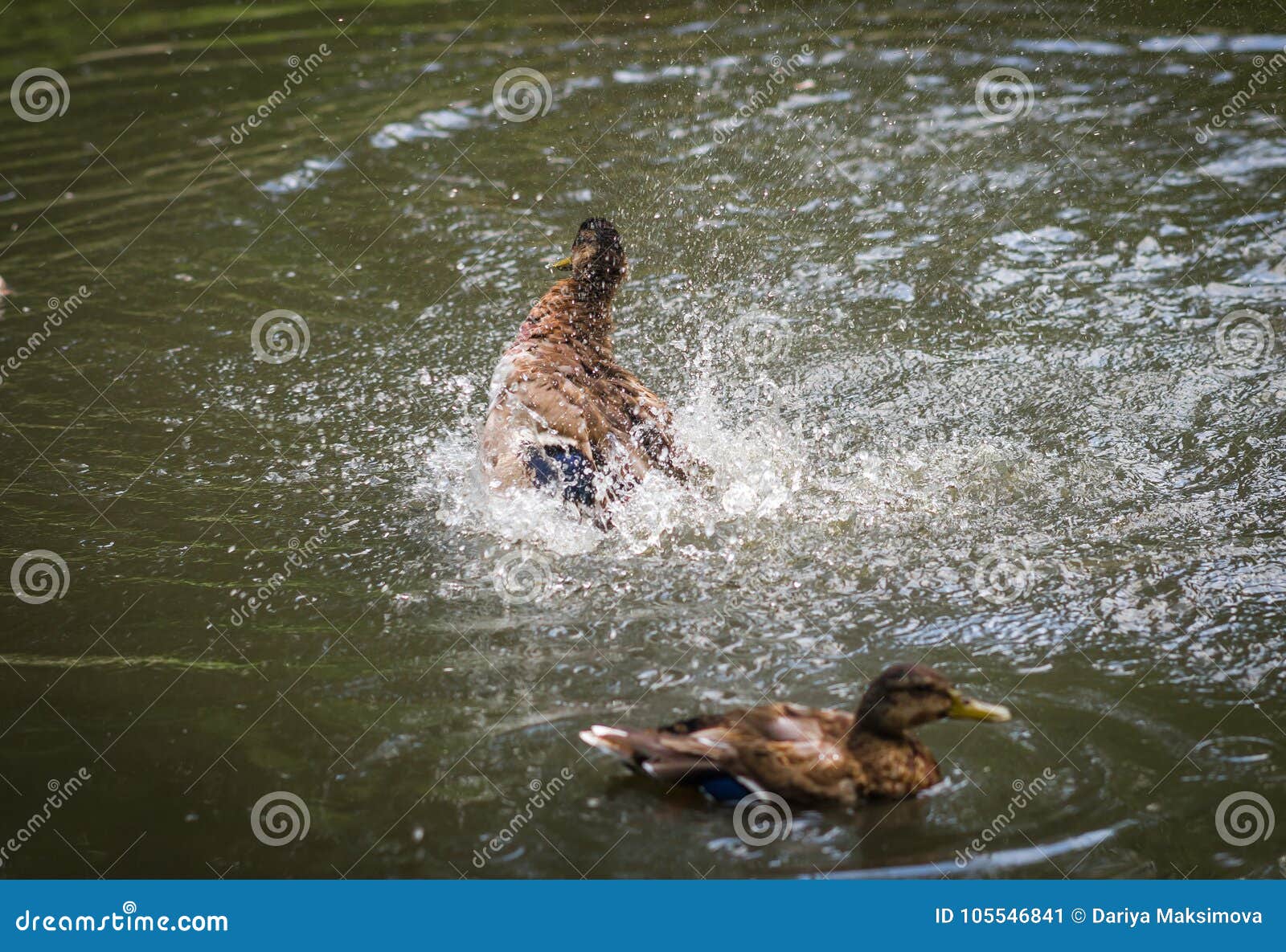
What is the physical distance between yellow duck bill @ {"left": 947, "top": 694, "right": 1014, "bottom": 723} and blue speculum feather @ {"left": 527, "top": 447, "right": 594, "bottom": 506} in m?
2.23

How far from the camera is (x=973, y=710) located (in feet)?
13.9

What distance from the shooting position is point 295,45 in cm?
1293

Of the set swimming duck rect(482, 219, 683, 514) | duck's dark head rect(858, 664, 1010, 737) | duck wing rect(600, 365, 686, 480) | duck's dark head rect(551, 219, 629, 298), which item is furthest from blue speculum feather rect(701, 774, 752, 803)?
duck's dark head rect(551, 219, 629, 298)

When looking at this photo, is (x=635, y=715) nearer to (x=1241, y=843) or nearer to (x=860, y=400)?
(x=1241, y=843)

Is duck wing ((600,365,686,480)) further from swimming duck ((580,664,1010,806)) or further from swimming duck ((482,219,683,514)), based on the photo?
swimming duck ((580,664,1010,806))

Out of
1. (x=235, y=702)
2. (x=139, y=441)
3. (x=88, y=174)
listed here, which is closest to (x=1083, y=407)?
(x=235, y=702)

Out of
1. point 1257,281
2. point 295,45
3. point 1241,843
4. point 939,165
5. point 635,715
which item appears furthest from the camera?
point 295,45

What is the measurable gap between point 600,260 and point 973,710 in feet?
12.1

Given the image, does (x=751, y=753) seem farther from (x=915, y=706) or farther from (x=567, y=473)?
(x=567, y=473)

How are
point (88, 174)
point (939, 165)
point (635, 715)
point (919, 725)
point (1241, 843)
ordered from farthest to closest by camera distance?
point (88, 174), point (939, 165), point (635, 715), point (919, 725), point (1241, 843)

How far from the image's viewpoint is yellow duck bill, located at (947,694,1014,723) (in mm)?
4215

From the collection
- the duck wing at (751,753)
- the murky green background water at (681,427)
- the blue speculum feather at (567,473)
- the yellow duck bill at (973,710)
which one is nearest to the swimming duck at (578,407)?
the blue speculum feather at (567,473)

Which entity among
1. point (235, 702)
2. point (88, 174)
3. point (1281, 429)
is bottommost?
point (1281, 429)

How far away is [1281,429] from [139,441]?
643 cm
